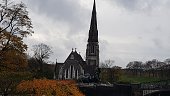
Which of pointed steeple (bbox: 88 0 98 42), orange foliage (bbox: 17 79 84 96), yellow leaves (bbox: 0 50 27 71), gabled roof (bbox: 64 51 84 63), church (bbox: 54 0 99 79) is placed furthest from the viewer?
pointed steeple (bbox: 88 0 98 42)

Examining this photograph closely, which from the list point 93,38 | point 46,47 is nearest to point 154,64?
point 93,38

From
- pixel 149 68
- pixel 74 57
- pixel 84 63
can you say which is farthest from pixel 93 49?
pixel 149 68

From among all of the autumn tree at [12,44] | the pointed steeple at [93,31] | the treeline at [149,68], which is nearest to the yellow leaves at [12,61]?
the autumn tree at [12,44]

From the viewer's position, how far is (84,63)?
10981 cm

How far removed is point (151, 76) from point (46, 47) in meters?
50.9

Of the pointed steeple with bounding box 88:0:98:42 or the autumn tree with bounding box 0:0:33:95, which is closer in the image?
the autumn tree with bounding box 0:0:33:95

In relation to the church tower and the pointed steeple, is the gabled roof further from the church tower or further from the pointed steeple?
the pointed steeple

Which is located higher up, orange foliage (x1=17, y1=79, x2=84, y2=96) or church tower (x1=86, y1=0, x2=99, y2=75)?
church tower (x1=86, y1=0, x2=99, y2=75)

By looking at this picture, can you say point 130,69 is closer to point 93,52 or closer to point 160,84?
point 93,52

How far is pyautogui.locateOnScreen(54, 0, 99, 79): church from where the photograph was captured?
347ft

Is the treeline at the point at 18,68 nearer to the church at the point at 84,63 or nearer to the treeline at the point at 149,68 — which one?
the church at the point at 84,63

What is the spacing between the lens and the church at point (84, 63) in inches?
4163

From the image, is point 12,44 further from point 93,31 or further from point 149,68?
point 149,68

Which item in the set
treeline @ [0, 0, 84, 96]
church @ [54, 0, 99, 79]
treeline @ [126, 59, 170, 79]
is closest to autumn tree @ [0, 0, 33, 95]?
treeline @ [0, 0, 84, 96]
